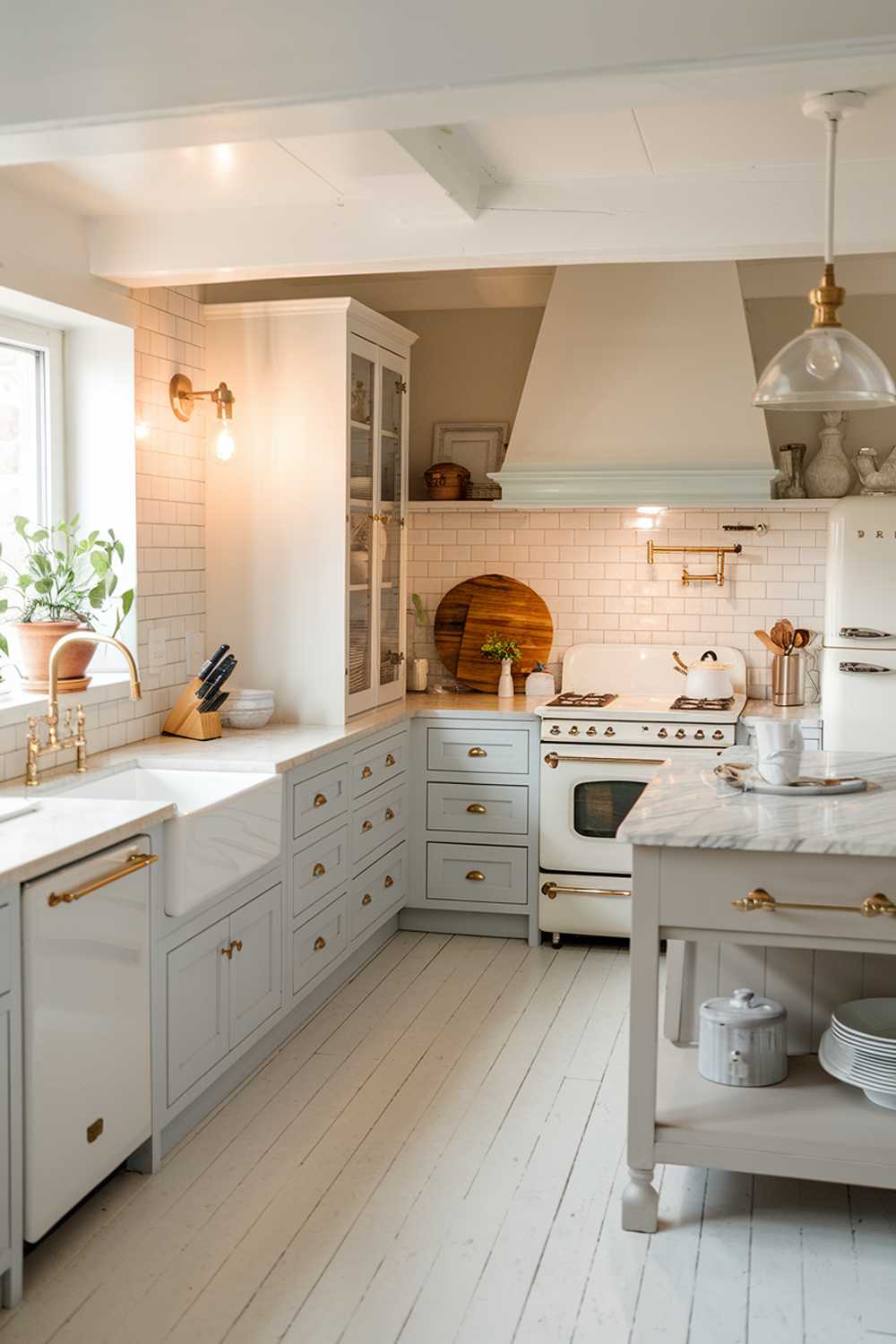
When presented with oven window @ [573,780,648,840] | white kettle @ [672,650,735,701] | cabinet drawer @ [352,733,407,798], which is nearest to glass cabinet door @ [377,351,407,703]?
cabinet drawer @ [352,733,407,798]

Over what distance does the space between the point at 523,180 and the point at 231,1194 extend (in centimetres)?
286

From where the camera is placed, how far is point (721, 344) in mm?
5391

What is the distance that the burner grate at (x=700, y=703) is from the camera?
5.25 meters

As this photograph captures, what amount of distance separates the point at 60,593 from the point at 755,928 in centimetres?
246

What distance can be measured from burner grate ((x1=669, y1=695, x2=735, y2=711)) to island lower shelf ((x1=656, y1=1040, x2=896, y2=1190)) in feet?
7.33

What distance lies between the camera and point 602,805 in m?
5.19

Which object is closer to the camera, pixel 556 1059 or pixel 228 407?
pixel 556 1059

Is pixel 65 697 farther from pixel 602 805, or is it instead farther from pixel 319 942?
pixel 602 805

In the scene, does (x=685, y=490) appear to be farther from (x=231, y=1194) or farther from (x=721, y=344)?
(x=231, y=1194)

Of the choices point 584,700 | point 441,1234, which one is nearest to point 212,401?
point 584,700

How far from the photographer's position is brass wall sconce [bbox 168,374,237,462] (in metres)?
4.65

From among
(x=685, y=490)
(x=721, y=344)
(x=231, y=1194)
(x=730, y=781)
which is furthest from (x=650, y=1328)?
(x=721, y=344)

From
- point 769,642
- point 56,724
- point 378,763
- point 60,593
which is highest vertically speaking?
point 60,593

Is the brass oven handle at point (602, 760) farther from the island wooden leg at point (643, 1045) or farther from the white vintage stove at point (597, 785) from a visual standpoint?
the island wooden leg at point (643, 1045)
